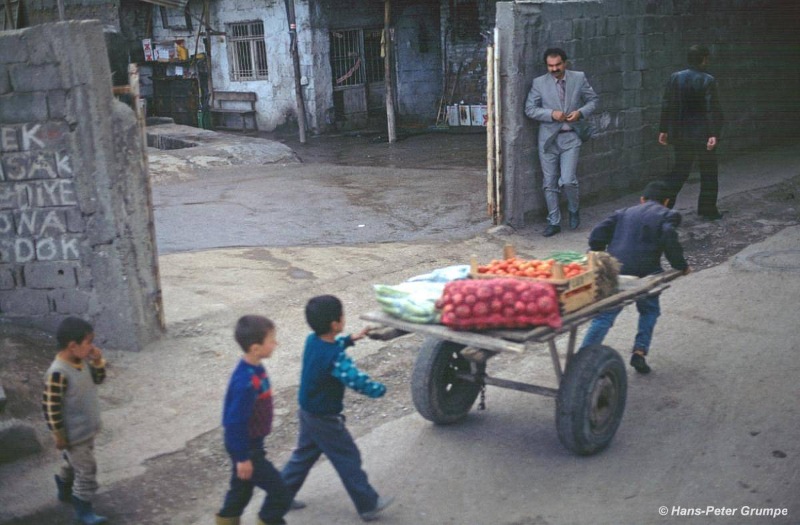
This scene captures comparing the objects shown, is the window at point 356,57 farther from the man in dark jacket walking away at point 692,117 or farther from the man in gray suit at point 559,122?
the man in dark jacket walking away at point 692,117

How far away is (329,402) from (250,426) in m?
0.44

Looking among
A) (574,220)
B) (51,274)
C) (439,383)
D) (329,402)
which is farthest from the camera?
(574,220)

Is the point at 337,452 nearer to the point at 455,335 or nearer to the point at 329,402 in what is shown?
the point at 329,402

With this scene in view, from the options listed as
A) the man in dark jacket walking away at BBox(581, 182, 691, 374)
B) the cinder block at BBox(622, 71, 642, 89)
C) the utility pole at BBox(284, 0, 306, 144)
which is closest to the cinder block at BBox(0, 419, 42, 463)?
the man in dark jacket walking away at BBox(581, 182, 691, 374)

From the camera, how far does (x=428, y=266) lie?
937cm

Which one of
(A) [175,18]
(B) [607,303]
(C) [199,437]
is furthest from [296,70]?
(B) [607,303]

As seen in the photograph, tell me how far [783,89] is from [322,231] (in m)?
10.6

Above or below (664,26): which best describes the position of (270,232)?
below

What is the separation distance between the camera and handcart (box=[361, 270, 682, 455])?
472 cm

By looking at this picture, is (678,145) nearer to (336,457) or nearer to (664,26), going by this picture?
(664,26)

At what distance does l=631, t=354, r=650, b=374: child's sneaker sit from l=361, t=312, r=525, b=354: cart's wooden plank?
2.21 m

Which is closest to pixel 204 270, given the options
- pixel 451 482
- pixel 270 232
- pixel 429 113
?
pixel 270 232

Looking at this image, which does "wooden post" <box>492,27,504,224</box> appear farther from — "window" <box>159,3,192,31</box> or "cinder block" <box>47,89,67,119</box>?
"window" <box>159,3,192,31</box>

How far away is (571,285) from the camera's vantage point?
4945 millimetres
